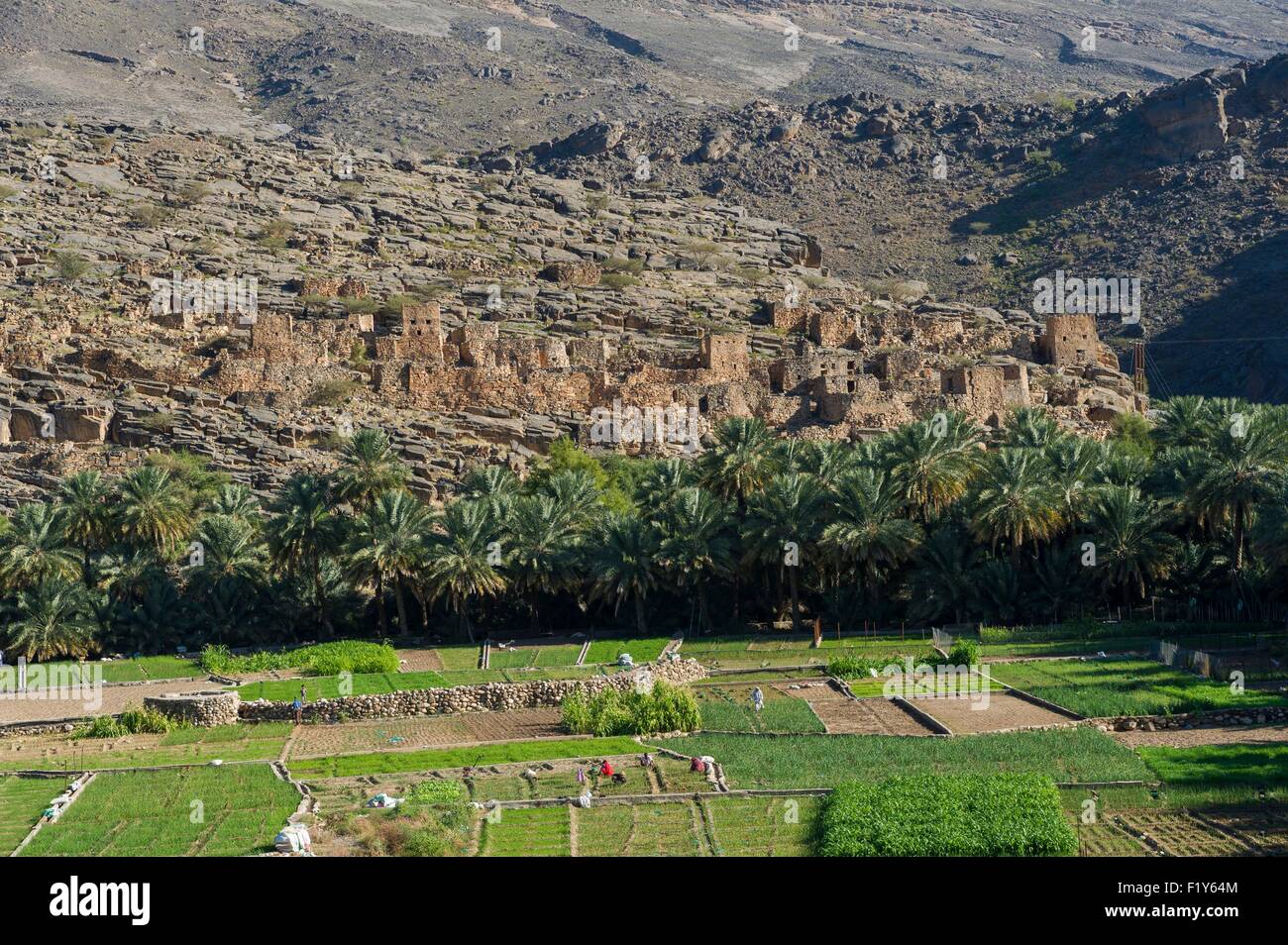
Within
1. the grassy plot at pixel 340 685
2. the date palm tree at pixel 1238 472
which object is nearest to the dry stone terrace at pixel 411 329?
the grassy plot at pixel 340 685

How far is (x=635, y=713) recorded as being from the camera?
112 feet

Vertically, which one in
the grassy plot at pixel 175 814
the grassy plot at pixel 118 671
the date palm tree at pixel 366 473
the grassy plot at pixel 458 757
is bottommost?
the grassy plot at pixel 175 814

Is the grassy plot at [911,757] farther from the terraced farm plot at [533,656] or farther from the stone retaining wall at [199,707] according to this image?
the terraced farm plot at [533,656]

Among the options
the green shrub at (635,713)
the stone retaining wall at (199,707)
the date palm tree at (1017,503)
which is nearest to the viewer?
the green shrub at (635,713)

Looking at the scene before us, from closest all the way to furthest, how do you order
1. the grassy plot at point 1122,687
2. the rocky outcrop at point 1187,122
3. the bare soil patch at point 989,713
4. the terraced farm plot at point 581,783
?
1. the terraced farm plot at point 581,783
2. the bare soil patch at point 989,713
3. the grassy plot at point 1122,687
4. the rocky outcrop at point 1187,122

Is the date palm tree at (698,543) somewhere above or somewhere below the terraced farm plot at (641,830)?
above

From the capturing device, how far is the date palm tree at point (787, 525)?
4628 centimetres

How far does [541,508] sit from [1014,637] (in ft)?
44.8

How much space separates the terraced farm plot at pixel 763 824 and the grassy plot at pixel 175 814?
636 centimetres

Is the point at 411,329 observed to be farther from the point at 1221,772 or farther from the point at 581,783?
the point at 1221,772

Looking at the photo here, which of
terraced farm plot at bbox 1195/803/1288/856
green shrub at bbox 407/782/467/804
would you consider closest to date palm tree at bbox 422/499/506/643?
green shrub at bbox 407/782/467/804

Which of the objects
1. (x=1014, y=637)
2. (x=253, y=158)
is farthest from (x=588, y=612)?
(x=253, y=158)

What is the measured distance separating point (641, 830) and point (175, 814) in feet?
24.7

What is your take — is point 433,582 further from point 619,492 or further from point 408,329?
point 408,329
